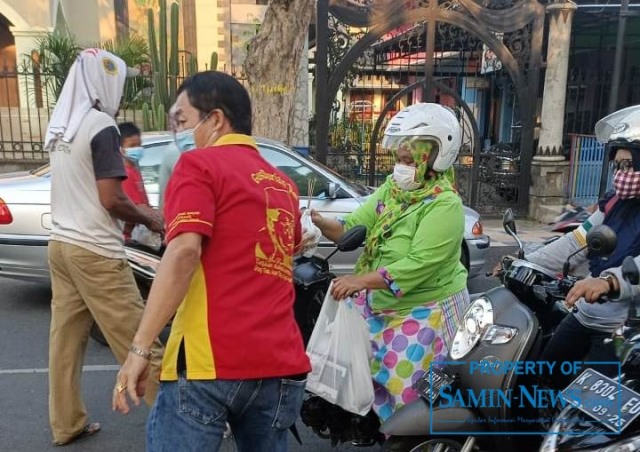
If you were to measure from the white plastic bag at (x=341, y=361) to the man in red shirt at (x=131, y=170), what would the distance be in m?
1.61

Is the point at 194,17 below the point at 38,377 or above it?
above

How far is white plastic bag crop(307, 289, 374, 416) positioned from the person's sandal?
4.95 ft

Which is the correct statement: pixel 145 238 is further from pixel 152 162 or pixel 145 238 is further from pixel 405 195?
pixel 405 195

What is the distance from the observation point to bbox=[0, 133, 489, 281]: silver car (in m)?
4.79

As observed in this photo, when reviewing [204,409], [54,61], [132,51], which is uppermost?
[132,51]

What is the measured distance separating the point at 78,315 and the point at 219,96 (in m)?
1.78

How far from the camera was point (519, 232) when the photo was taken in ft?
30.0

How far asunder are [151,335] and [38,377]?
289 cm

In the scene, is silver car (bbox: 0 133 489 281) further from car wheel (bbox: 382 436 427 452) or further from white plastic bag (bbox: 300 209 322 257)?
car wheel (bbox: 382 436 427 452)

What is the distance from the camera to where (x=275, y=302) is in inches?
67.5

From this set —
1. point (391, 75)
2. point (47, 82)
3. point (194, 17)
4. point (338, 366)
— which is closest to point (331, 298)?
point (338, 366)

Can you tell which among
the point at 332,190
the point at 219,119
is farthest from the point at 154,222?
the point at 332,190

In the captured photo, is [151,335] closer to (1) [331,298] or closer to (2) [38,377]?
(1) [331,298]

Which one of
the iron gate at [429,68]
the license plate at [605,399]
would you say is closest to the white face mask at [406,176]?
the license plate at [605,399]
